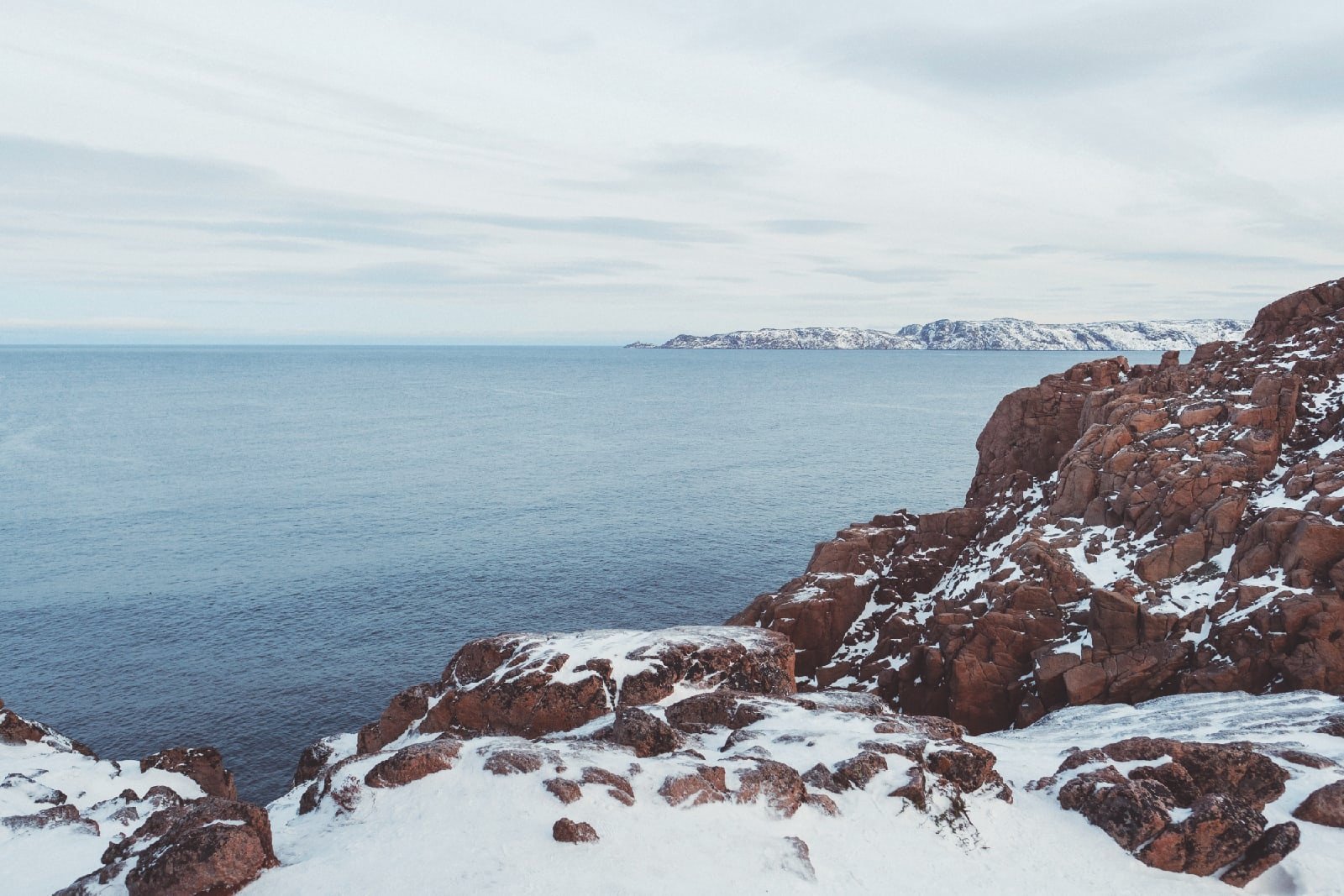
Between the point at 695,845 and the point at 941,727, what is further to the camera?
the point at 941,727

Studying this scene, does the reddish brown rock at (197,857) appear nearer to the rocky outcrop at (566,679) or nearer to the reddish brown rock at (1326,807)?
the rocky outcrop at (566,679)

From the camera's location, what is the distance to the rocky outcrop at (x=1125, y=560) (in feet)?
144

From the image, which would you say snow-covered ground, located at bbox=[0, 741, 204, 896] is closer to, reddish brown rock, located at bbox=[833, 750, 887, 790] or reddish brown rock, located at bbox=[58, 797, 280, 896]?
reddish brown rock, located at bbox=[58, 797, 280, 896]

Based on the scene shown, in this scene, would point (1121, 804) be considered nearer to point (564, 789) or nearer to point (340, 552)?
point (564, 789)

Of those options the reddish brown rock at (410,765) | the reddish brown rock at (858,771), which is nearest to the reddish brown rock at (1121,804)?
the reddish brown rock at (858,771)

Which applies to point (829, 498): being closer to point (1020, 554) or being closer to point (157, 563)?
point (1020, 554)

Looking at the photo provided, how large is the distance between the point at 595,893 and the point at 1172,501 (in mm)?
44676

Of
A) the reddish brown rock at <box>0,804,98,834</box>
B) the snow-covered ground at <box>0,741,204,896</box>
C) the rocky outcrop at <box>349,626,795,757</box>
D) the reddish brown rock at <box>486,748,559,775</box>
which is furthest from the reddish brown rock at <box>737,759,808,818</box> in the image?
the reddish brown rock at <box>0,804,98,834</box>

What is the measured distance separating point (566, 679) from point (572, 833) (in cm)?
1636

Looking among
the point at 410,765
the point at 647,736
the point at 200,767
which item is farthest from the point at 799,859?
the point at 200,767

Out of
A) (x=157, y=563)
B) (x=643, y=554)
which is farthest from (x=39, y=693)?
(x=643, y=554)

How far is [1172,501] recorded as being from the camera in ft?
171

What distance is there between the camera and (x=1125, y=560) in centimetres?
5122

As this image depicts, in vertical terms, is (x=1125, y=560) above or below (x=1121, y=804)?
above
